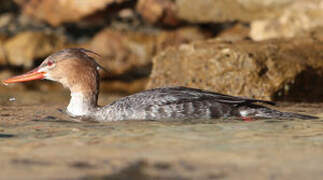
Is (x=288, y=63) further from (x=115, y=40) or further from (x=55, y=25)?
(x=55, y=25)

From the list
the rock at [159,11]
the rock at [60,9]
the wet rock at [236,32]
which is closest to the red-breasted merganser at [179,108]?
the wet rock at [236,32]

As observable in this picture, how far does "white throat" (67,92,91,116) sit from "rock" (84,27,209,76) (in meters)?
5.13

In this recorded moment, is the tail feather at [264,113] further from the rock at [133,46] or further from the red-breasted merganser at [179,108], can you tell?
the rock at [133,46]

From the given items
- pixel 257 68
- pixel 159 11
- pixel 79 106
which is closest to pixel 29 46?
pixel 159 11

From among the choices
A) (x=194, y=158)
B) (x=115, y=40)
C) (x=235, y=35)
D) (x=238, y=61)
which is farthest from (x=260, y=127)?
(x=115, y=40)

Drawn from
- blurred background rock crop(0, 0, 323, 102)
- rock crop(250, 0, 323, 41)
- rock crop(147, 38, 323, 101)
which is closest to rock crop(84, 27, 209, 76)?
blurred background rock crop(0, 0, 323, 102)

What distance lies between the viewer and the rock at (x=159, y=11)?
13.0 metres

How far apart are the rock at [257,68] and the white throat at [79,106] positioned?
2.58 metres

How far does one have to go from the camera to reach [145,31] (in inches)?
Result: 524

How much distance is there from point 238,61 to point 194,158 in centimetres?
538

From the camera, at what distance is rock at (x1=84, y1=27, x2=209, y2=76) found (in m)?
13.1

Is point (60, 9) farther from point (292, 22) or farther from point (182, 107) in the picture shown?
point (182, 107)

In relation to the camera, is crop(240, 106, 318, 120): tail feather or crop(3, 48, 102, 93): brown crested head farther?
crop(3, 48, 102, 93): brown crested head

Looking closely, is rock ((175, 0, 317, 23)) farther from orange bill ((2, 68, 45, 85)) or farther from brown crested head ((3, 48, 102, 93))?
orange bill ((2, 68, 45, 85))
